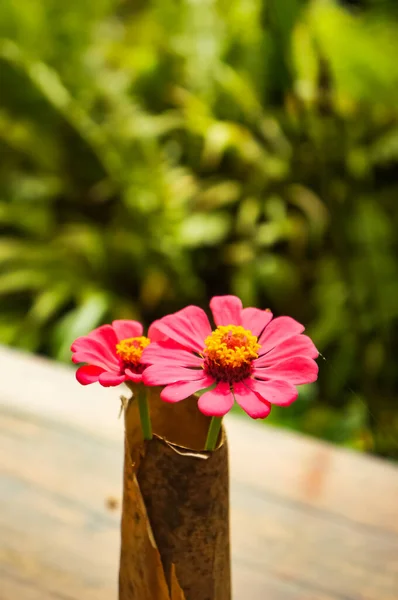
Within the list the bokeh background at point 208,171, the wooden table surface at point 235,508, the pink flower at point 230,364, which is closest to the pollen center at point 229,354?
the pink flower at point 230,364

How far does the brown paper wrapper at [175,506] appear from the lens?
1.13 feet

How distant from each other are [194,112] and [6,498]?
4.66 ft

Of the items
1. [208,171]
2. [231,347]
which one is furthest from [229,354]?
[208,171]

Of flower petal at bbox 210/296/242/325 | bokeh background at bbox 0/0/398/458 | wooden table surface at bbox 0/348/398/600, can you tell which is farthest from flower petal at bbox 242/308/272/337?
bokeh background at bbox 0/0/398/458

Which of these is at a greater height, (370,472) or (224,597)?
(370,472)

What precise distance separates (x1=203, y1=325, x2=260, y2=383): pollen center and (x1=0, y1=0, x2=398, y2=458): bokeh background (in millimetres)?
1201

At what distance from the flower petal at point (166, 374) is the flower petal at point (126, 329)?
0.05m

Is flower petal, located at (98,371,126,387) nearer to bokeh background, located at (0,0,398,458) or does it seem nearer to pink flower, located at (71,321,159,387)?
pink flower, located at (71,321,159,387)

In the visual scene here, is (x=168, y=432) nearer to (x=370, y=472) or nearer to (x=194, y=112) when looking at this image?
(x=370, y=472)

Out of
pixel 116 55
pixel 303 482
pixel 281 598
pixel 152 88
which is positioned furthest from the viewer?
pixel 116 55

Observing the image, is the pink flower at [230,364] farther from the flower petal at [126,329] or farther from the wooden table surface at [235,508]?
the wooden table surface at [235,508]

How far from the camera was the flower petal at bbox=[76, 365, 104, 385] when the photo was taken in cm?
33

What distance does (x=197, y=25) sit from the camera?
2.03 m

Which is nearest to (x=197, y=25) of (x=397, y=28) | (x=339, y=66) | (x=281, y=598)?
(x=339, y=66)
